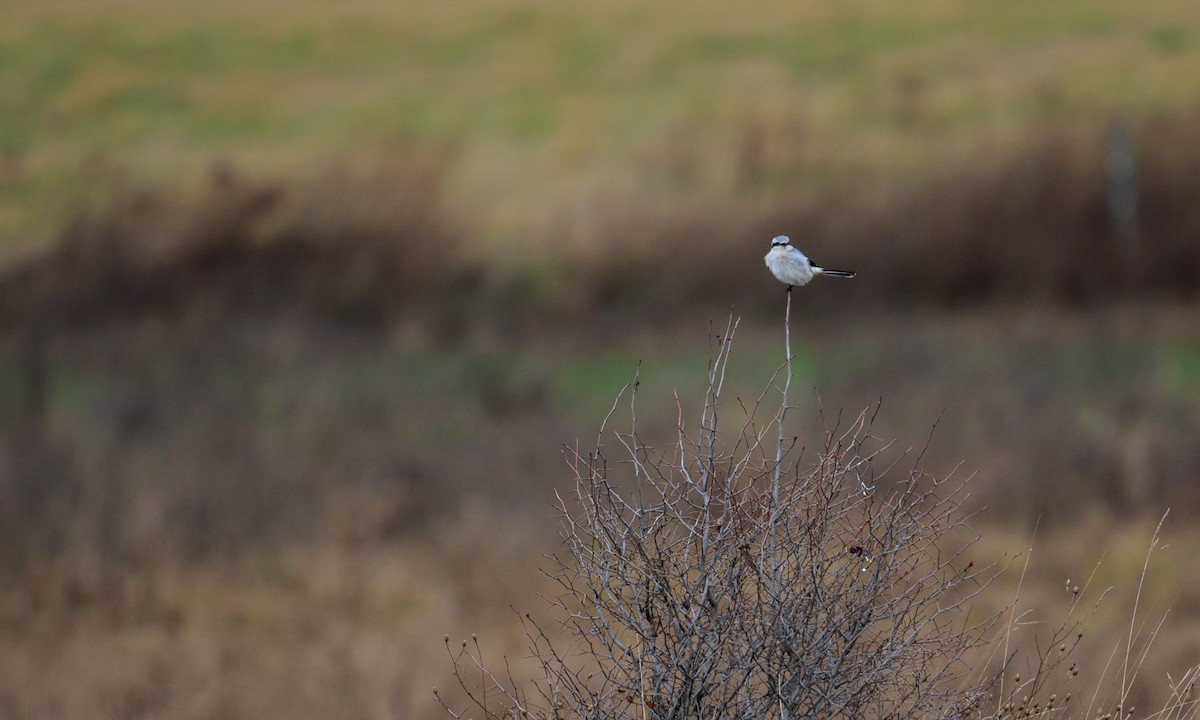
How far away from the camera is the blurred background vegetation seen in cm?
2067

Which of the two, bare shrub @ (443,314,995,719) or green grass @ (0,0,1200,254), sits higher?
green grass @ (0,0,1200,254)

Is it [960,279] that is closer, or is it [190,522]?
[190,522]

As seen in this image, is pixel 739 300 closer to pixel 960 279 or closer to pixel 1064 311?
pixel 960 279

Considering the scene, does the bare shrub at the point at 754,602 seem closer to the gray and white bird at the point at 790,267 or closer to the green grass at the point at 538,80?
the gray and white bird at the point at 790,267

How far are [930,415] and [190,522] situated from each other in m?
12.2

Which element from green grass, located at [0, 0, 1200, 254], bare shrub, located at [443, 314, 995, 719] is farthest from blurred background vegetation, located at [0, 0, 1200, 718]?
bare shrub, located at [443, 314, 995, 719]

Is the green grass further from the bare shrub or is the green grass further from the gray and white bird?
the bare shrub

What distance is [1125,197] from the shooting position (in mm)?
29672

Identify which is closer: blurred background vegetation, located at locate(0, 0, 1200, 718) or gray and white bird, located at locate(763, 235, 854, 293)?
gray and white bird, located at locate(763, 235, 854, 293)

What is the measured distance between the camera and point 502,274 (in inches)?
1240

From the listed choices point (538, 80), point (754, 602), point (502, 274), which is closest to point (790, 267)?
point (754, 602)

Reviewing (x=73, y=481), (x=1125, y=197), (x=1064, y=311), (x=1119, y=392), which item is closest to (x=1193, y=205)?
(x=1125, y=197)

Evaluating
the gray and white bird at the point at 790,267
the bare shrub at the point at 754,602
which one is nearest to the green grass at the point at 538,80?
the gray and white bird at the point at 790,267

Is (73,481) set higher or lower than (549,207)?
lower
